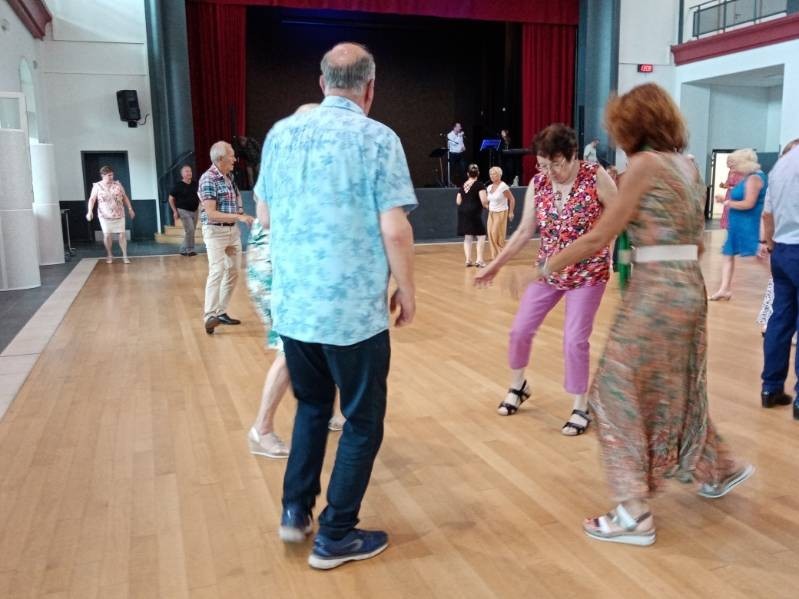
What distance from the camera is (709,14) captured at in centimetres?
1559

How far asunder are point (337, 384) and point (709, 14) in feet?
53.8

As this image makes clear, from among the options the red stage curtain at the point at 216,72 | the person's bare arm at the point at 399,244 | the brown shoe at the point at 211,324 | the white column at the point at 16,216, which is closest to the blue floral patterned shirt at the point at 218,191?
the brown shoe at the point at 211,324

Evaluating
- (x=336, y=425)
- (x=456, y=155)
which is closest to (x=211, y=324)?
(x=336, y=425)

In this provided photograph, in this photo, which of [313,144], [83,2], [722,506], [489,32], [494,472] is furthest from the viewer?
[489,32]

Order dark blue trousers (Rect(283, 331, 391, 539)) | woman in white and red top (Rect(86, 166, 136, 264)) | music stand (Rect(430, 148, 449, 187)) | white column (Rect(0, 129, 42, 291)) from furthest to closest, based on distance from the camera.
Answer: music stand (Rect(430, 148, 449, 187)) < woman in white and red top (Rect(86, 166, 136, 264)) < white column (Rect(0, 129, 42, 291)) < dark blue trousers (Rect(283, 331, 391, 539))

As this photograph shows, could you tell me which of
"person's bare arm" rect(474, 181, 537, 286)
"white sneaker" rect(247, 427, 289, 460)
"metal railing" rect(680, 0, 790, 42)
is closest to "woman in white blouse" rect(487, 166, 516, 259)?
"person's bare arm" rect(474, 181, 537, 286)

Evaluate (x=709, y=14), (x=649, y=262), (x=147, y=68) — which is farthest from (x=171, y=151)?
(x=649, y=262)

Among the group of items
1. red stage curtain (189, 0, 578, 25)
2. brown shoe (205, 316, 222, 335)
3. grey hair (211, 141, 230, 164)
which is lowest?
brown shoe (205, 316, 222, 335)

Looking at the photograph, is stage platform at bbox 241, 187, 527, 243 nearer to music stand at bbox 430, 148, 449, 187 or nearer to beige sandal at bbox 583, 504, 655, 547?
music stand at bbox 430, 148, 449, 187

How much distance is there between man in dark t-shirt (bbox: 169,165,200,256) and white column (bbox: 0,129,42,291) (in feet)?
9.94

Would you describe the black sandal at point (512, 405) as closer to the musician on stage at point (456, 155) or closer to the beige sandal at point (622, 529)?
the beige sandal at point (622, 529)

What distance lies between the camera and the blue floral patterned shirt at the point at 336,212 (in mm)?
1840

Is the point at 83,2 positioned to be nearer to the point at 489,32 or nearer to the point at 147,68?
the point at 147,68

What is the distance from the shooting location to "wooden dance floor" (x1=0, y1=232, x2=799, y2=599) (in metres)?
2.03
